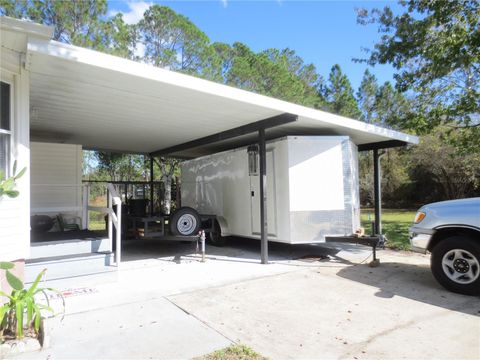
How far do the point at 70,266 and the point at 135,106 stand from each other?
110 inches

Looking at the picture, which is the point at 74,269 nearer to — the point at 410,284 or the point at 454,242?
the point at 410,284

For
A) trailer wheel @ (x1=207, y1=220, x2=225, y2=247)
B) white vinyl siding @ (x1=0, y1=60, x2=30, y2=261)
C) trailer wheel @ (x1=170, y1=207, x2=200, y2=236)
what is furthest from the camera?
trailer wheel @ (x1=207, y1=220, x2=225, y2=247)

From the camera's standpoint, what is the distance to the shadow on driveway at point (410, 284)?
178 inches

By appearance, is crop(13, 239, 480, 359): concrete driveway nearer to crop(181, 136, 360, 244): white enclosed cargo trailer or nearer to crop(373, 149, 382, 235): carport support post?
crop(181, 136, 360, 244): white enclosed cargo trailer

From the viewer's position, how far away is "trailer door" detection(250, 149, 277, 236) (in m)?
7.62

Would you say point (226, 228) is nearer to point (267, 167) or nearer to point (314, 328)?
point (267, 167)

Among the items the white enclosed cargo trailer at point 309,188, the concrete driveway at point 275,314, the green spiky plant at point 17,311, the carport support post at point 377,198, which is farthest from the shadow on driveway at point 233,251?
the green spiky plant at point 17,311

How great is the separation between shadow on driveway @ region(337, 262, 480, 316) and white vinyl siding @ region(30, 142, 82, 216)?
20.7 ft

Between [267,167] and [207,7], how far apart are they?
14.6 feet

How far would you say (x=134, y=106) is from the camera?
617 cm

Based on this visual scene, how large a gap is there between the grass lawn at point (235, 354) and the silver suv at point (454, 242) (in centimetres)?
327

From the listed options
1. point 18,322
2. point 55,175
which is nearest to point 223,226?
point 55,175

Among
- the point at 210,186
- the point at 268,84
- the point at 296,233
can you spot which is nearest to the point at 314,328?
the point at 296,233

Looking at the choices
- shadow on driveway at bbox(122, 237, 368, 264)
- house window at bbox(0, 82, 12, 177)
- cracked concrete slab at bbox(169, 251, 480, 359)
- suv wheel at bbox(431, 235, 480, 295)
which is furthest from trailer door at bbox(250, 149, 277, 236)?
house window at bbox(0, 82, 12, 177)
